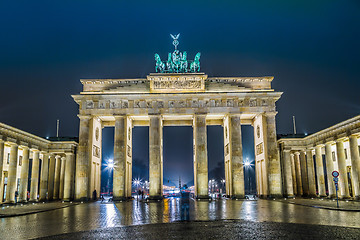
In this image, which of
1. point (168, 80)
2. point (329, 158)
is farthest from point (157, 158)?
point (329, 158)

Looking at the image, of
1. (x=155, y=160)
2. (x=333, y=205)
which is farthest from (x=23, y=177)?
(x=333, y=205)

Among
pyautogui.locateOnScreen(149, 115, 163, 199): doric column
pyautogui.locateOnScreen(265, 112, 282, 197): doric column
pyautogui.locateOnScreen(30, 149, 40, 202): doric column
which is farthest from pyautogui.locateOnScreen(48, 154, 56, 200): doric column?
pyautogui.locateOnScreen(265, 112, 282, 197): doric column

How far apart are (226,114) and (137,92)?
1244 centimetres

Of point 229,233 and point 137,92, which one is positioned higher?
point 137,92

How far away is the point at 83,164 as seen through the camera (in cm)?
4081

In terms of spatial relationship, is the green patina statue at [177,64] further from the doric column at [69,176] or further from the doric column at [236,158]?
the doric column at [69,176]

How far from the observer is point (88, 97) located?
42031 millimetres

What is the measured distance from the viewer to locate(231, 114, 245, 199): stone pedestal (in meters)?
39.7

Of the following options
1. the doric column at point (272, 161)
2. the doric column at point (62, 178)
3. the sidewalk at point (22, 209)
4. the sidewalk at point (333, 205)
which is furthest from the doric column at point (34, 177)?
the sidewalk at point (333, 205)

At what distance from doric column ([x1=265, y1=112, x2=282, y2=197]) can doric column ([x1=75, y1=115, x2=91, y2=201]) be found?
2371cm

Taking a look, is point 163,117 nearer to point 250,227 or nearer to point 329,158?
point 329,158

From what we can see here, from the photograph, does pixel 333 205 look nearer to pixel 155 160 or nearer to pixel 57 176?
pixel 155 160

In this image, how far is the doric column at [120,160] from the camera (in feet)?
131

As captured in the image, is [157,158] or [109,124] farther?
[109,124]
